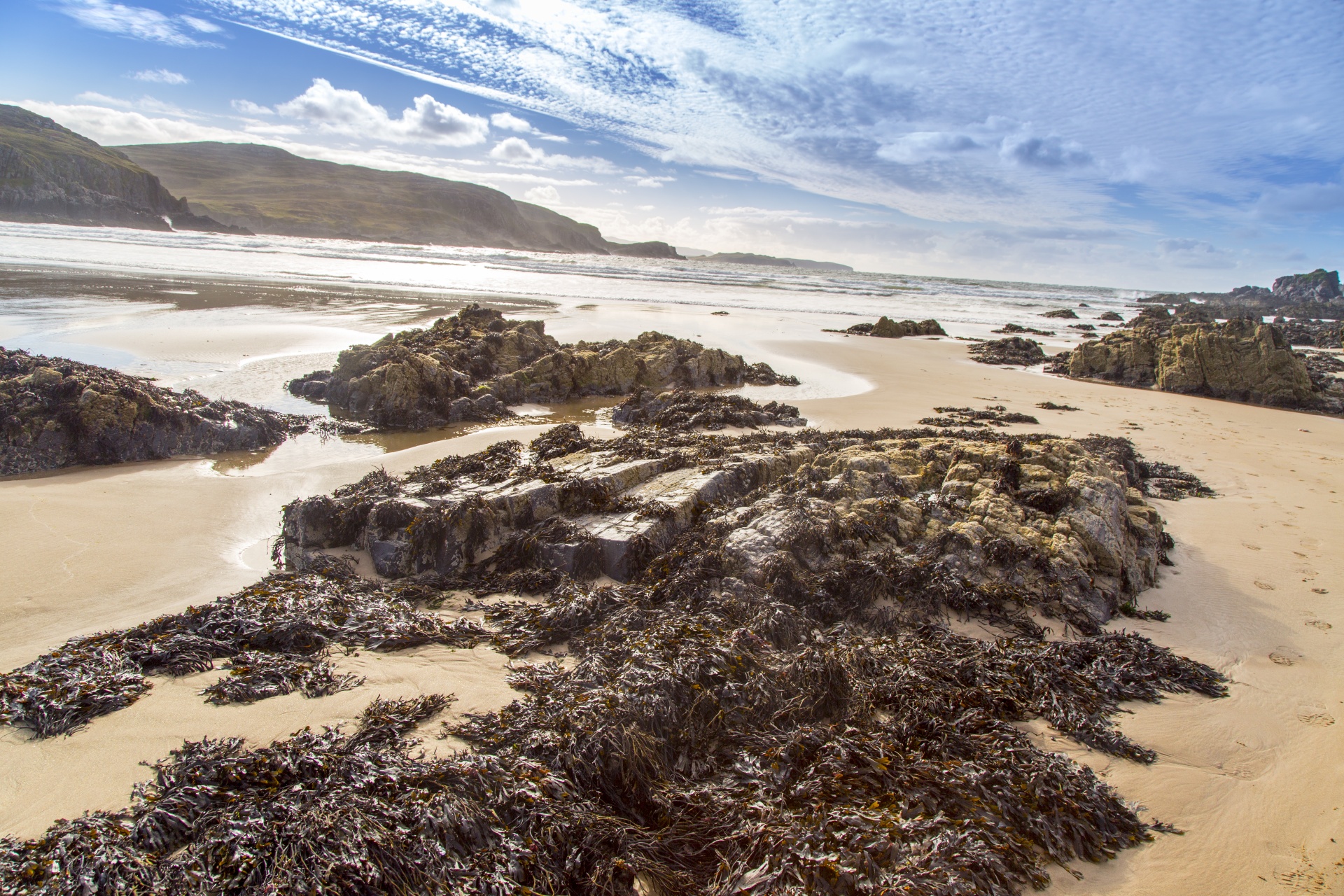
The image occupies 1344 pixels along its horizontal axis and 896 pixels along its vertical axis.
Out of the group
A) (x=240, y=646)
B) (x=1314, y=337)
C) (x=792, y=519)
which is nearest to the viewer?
(x=240, y=646)

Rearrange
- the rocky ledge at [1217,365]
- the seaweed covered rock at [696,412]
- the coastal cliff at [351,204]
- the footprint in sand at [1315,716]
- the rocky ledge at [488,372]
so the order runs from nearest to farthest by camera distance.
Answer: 1. the footprint in sand at [1315,716]
2. the seaweed covered rock at [696,412]
3. the rocky ledge at [488,372]
4. the rocky ledge at [1217,365]
5. the coastal cliff at [351,204]

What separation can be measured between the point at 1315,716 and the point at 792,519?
10.8ft

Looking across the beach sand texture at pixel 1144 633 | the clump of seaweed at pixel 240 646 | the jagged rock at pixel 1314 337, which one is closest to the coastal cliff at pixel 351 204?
the beach sand texture at pixel 1144 633

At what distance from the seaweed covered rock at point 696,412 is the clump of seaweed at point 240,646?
506cm

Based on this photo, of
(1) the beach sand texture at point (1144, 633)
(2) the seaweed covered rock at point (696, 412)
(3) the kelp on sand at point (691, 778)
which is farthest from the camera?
(2) the seaweed covered rock at point (696, 412)

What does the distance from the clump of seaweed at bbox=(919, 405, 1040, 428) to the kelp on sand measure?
240 inches

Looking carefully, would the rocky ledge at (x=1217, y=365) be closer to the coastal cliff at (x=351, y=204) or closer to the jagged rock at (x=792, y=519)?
the jagged rock at (x=792, y=519)

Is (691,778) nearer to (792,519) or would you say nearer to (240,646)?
(792,519)

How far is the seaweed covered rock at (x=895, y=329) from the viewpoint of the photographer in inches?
906

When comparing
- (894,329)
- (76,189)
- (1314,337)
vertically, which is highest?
(76,189)

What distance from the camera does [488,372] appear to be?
12.9 meters

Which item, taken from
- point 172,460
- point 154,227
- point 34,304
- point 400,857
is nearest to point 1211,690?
point 400,857

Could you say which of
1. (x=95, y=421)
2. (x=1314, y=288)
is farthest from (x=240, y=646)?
(x=1314, y=288)

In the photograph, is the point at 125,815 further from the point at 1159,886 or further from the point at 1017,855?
the point at 1159,886
